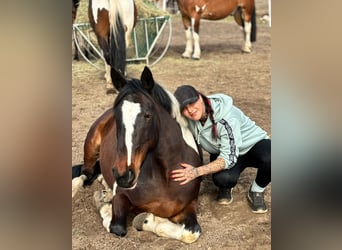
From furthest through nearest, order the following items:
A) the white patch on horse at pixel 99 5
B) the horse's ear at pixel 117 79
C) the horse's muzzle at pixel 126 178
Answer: the white patch on horse at pixel 99 5
the horse's ear at pixel 117 79
the horse's muzzle at pixel 126 178

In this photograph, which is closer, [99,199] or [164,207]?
[164,207]

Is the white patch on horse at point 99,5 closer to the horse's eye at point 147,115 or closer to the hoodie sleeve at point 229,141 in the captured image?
the horse's eye at point 147,115

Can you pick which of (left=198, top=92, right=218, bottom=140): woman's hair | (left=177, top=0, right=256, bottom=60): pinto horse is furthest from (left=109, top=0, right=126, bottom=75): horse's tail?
(left=198, top=92, right=218, bottom=140): woman's hair

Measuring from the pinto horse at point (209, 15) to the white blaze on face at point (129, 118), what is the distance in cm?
37

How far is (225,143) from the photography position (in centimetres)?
166

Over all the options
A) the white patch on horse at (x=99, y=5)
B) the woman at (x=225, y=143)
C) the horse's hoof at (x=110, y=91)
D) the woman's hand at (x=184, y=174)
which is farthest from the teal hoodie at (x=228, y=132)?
the white patch on horse at (x=99, y=5)

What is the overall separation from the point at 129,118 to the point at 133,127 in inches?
1.4

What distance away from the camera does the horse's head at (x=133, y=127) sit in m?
1.51

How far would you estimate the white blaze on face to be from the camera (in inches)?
59.4

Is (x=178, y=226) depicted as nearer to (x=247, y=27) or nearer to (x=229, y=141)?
(x=229, y=141)

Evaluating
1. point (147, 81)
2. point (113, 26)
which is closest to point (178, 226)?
point (147, 81)

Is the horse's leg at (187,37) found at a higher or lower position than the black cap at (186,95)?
higher
